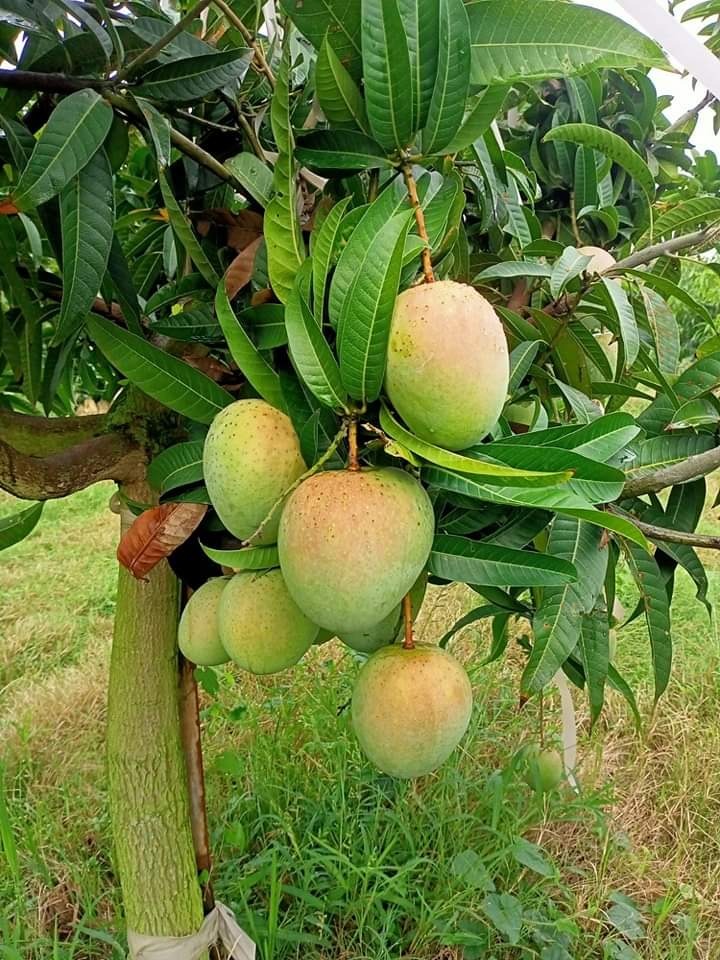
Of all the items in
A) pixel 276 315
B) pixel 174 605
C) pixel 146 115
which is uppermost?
pixel 146 115

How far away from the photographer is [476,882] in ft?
5.40

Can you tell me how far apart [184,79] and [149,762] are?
0.93 m

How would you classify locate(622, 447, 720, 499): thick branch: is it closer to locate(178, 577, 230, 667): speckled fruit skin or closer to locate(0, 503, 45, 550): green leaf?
locate(178, 577, 230, 667): speckled fruit skin

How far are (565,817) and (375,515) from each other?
1.85 meters

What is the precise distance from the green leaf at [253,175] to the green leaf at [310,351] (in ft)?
0.82

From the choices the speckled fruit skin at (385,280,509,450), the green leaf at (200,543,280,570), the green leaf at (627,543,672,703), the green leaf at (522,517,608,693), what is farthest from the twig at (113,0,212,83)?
the green leaf at (627,543,672,703)

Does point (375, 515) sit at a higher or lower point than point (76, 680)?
higher

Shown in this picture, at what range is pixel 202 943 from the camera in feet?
4.05

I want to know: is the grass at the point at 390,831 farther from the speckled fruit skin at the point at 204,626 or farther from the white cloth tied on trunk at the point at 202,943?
the speckled fruit skin at the point at 204,626

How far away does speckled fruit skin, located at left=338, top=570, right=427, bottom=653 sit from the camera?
0.71 m

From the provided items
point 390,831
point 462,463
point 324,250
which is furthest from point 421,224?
point 390,831

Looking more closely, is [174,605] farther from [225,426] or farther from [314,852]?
[314,852]

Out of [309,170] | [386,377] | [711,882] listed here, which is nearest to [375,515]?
[386,377]

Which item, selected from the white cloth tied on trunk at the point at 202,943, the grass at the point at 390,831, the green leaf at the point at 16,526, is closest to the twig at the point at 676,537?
the green leaf at the point at 16,526
